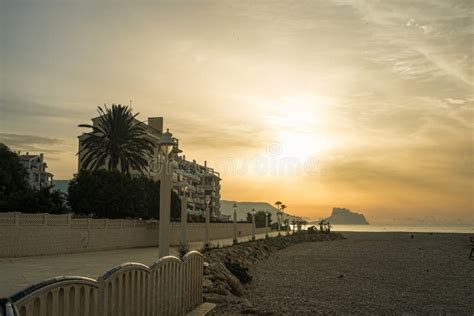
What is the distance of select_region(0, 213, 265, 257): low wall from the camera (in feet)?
76.8

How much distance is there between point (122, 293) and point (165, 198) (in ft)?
18.2

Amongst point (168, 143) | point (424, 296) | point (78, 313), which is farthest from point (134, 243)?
point (78, 313)

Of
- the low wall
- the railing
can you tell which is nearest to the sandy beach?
the railing

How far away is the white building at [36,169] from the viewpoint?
313ft

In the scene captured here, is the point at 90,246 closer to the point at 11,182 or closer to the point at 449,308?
the point at 449,308

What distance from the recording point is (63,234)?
2661cm

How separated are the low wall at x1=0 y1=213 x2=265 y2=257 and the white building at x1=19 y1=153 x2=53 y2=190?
63224 mm

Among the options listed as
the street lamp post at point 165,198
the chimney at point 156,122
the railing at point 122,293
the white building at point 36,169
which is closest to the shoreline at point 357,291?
the street lamp post at point 165,198

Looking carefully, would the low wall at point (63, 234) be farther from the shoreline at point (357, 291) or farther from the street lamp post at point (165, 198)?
the street lamp post at point (165, 198)

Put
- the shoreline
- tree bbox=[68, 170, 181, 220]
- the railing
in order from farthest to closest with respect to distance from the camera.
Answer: tree bbox=[68, 170, 181, 220], the shoreline, the railing

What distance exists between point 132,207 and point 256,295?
1041 inches

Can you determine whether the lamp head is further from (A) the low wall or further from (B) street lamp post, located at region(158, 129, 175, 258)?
(A) the low wall

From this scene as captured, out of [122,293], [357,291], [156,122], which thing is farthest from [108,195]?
[156,122]

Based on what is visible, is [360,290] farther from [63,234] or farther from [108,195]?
[108,195]
